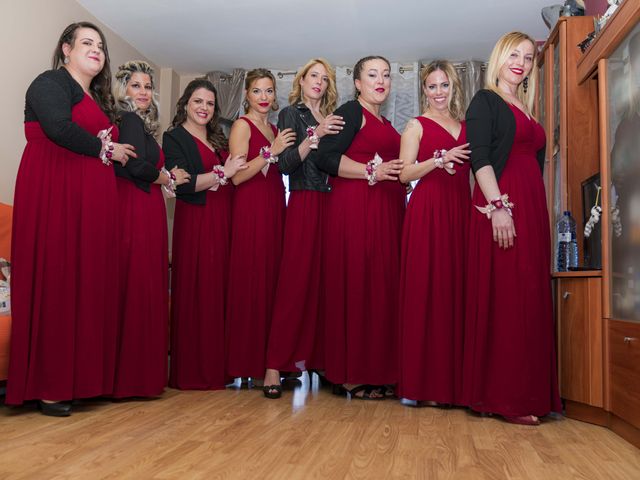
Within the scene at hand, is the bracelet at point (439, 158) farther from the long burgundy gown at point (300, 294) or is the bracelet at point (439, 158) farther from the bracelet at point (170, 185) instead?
the bracelet at point (170, 185)

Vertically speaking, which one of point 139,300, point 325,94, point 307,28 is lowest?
point 139,300

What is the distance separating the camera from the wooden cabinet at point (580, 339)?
8.46 feet

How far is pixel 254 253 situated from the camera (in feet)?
11.2

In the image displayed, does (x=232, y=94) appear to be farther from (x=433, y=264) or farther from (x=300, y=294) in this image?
(x=433, y=264)

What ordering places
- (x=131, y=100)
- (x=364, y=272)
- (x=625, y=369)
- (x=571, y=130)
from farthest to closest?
(x=131, y=100)
(x=364, y=272)
(x=571, y=130)
(x=625, y=369)

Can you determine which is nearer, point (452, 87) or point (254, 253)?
point (452, 87)

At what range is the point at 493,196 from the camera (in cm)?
258

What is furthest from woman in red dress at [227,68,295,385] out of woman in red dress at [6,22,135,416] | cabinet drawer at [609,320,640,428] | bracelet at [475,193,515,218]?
cabinet drawer at [609,320,640,428]

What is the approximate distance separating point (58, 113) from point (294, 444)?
1.59 meters

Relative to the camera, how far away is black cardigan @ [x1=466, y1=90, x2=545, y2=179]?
2.65 m

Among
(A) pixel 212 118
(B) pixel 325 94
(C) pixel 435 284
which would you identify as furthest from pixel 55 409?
(B) pixel 325 94

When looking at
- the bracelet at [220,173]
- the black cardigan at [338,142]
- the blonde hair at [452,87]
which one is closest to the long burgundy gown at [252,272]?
the bracelet at [220,173]

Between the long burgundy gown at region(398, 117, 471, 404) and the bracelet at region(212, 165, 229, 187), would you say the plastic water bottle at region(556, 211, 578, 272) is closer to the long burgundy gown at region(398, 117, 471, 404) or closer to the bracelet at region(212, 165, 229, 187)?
the long burgundy gown at region(398, 117, 471, 404)

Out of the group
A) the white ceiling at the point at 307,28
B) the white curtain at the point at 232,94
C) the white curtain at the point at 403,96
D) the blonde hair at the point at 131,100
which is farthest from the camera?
the white curtain at the point at 232,94
